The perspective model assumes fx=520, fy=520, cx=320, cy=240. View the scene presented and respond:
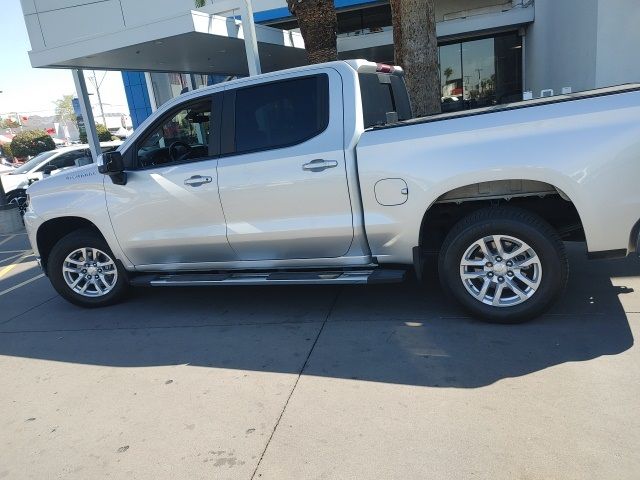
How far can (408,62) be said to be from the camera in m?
8.48

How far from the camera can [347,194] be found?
13.9ft

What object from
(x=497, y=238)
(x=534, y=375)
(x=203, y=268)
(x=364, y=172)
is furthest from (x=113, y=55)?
(x=534, y=375)

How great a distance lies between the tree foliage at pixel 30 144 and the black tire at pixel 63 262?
42.0 m

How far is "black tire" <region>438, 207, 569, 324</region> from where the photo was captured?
385cm

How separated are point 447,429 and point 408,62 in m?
6.85

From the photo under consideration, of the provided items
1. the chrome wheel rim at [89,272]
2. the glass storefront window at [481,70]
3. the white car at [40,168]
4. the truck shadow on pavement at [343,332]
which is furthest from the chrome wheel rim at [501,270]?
the glass storefront window at [481,70]

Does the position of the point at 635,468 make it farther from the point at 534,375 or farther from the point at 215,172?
the point at 215,172

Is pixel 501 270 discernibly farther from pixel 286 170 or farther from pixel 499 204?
pixel 286 170

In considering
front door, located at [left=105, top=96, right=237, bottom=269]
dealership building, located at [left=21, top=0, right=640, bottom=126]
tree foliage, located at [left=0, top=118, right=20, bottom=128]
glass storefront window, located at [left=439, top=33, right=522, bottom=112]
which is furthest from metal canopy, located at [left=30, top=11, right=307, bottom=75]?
tree foliage, located at [left=0, top=118, right=20, bottom=128]

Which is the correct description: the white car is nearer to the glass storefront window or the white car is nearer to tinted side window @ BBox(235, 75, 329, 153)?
tinted side window @ BBox(235, 75, 329, 153)

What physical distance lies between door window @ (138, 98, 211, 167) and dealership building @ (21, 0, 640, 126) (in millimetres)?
4020

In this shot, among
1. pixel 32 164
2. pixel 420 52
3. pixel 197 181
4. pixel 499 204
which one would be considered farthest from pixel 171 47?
pixel 499 204

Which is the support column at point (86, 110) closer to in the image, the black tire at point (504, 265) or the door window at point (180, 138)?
the door window at point (180, 138)

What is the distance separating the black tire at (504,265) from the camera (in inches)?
151
